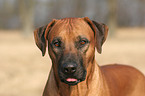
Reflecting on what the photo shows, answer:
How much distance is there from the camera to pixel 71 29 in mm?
3842

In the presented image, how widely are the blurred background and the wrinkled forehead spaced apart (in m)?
3.54

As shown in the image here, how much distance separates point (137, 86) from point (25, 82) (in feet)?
14.3

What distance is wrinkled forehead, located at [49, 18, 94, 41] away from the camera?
3.81 meters

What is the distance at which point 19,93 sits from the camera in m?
7.36

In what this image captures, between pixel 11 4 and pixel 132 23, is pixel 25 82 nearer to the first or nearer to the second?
pixel 11 4

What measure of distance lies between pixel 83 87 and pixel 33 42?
58.7 feet

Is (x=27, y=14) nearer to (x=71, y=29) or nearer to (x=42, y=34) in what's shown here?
(x=42, y=34)

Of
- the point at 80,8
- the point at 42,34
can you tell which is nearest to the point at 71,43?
the point at 42,34

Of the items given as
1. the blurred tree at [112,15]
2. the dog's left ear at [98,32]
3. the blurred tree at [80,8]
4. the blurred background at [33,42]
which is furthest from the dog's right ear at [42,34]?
the blurred tree at [80,8]

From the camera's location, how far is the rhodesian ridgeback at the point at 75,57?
3.61 m

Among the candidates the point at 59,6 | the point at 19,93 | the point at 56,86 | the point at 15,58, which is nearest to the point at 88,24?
the point at 56,86

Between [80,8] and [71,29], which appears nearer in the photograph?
[71,29]

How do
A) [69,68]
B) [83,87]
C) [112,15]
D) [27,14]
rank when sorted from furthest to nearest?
[27,14] → [112,15] → [83,87] → [69,68]

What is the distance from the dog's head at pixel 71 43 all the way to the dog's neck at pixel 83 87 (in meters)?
0.16
